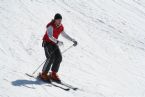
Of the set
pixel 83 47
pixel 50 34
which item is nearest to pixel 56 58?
pixel 50 34

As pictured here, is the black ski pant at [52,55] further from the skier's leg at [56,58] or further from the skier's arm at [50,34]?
the skier's arm at [50,34]

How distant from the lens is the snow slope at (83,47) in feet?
34.6

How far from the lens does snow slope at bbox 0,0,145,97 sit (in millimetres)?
10547

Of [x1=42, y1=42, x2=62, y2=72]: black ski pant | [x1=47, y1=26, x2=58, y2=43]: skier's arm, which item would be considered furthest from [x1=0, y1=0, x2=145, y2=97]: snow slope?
[x1=47, y1=26, x2=58, y2=43]: skier's arm

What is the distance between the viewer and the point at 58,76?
11047mm

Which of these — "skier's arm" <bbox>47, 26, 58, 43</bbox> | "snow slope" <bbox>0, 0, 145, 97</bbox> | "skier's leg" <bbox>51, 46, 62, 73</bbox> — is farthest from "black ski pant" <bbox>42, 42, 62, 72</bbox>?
"snow slope" <bbox>0, 0, 145, 97</bbox>

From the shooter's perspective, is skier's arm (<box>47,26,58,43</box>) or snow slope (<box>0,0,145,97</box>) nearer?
skier's arm (<box>47,26,58,43</box>)

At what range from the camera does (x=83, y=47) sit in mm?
15391

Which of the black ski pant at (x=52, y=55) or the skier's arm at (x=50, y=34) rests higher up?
the skier's arm at (x=50, y=34)

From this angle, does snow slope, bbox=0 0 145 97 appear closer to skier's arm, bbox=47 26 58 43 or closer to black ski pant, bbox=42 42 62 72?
black ski pant, bbox=42 42 62 72

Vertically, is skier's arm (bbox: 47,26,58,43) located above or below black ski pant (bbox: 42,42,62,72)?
above

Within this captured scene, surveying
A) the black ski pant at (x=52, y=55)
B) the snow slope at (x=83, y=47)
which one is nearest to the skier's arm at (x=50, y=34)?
the black ski pant at (x=52, y=55)

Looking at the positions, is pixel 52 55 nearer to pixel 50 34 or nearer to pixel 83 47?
pixel 50 34

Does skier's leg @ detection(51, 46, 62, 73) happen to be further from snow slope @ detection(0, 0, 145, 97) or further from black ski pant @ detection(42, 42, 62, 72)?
snow slope @ detection(0, 0, 145, 97)
